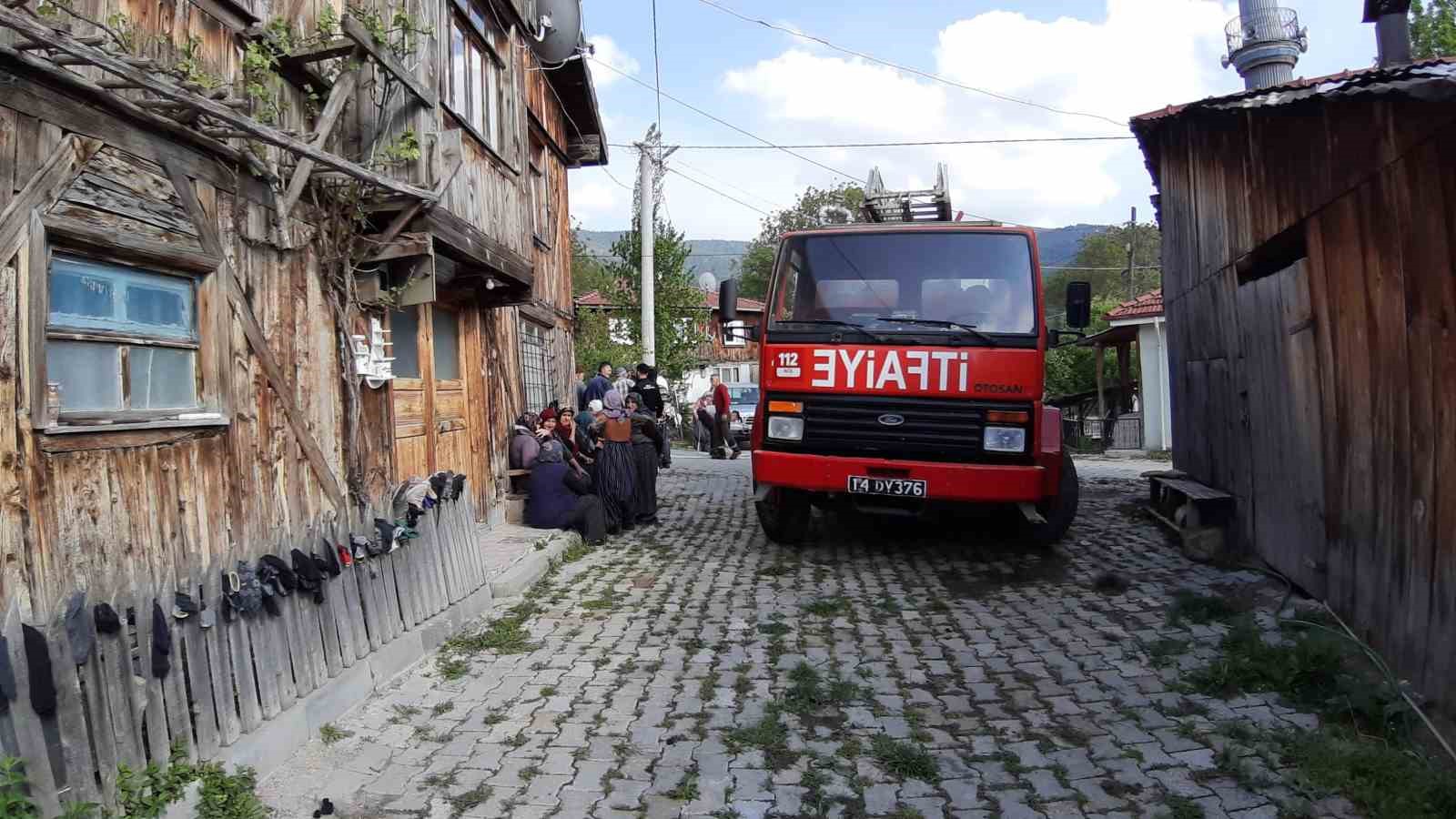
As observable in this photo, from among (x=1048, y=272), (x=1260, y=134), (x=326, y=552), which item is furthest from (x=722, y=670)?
(x=1048, y=272)

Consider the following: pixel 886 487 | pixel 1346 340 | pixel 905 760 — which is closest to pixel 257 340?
pixel 905 760

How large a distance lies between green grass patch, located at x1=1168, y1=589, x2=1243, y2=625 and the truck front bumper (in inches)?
60.0

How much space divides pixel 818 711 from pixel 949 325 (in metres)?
3.97

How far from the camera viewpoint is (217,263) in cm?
508

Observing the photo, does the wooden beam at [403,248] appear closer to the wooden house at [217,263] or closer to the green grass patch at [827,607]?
the wooden house at [217,263]

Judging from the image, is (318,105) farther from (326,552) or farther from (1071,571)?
(1071,571)

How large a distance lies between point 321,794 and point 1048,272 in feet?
279

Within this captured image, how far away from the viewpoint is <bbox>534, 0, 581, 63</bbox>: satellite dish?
1291 cm

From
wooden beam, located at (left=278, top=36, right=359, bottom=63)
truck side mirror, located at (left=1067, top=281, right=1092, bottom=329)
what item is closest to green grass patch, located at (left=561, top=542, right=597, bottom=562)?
wooden beam, located at (left=278, top=36, right=359, bottom=63)

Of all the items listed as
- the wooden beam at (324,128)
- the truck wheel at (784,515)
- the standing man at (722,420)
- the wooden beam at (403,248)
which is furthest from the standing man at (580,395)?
the wooden beam at (324,128)

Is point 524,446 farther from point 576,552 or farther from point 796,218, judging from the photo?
point 796,218

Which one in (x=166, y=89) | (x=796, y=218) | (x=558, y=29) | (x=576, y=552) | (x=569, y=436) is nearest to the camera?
(x=166, y=89)

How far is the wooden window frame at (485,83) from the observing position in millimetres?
8008

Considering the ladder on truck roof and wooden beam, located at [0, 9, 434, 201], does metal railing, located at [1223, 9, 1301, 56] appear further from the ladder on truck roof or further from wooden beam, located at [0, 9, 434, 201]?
wooden beam, located at [0, 9, 434, 201]
